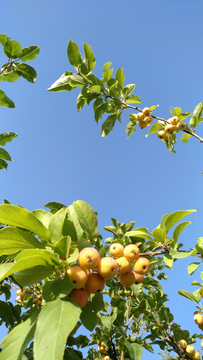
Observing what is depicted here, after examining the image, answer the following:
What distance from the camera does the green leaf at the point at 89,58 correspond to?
2.77m

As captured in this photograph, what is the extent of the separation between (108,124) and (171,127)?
3.59ft

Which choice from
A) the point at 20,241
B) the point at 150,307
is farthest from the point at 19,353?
the point at 150,307

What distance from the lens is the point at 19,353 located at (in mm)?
1041

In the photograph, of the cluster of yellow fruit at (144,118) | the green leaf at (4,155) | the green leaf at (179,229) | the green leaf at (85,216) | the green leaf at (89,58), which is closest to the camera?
the green leaf at (85,216)

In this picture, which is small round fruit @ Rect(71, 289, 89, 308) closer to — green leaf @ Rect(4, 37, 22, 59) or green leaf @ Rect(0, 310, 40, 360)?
green leaf @ Rect(0, 310, 40, 360)

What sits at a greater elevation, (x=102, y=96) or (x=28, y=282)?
(x=102, y=96)

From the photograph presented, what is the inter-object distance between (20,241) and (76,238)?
14.0 inches

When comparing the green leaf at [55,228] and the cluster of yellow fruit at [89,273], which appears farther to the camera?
the green leaf at [55,228]

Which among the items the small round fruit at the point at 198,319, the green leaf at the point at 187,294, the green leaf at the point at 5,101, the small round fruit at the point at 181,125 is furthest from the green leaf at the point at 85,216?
the small round fruit at the point at 181,125

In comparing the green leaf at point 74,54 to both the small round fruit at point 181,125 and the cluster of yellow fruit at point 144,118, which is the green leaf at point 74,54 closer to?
the cluster of yellow fruit at point 144,118

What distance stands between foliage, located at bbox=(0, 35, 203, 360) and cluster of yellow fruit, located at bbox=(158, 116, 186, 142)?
0.32 feet

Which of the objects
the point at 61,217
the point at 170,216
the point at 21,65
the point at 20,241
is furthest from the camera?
the point at 21,65

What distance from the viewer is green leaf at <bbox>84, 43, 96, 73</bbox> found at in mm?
2771

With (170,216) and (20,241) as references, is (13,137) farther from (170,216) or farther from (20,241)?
(170,216)
